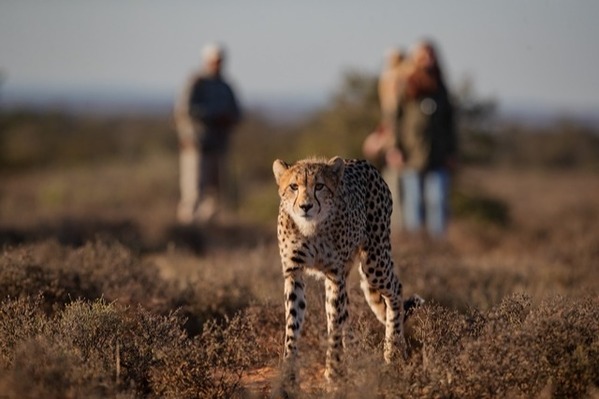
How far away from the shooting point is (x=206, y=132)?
14.2 meters

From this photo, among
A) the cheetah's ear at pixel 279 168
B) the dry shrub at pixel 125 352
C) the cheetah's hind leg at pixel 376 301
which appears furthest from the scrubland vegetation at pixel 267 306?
the cheetah's ear at pixel 279 168

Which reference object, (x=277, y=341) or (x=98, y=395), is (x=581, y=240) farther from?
(x=98, y=395)

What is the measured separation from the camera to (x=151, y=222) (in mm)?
13461

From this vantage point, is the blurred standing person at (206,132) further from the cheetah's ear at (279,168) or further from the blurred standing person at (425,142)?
the cheetah's ear at (279,168)

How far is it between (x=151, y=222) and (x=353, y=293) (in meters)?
6.31

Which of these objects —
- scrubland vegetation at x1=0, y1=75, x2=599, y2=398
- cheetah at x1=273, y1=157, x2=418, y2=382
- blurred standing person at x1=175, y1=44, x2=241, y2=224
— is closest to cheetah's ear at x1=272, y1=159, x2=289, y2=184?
cheetah at x1=273, y1=157, x2=418, y2=382

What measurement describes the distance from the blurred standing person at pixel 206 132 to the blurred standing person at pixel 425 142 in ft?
8.81

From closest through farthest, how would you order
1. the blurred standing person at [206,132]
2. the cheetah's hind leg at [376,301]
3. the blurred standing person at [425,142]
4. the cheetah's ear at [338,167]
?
1. the cheetah's ear at [338,167]
2. the cheetah's hind leg at [376,301]
3. the blurred standing person at [425,142]
4. the blurred standing person at [206,132]

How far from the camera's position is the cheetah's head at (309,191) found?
21.1ft

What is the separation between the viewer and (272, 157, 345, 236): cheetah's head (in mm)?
6426

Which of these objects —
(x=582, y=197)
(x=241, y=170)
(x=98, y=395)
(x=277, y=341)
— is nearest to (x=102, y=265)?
(x=277, y=341)

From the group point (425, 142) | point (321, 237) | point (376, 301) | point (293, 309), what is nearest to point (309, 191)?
point (321, 237)

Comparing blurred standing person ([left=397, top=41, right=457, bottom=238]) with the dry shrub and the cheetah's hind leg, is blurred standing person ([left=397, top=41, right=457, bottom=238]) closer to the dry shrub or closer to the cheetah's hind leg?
the cheetah's hind leg

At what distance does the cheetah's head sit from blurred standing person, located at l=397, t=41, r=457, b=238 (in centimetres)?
572
